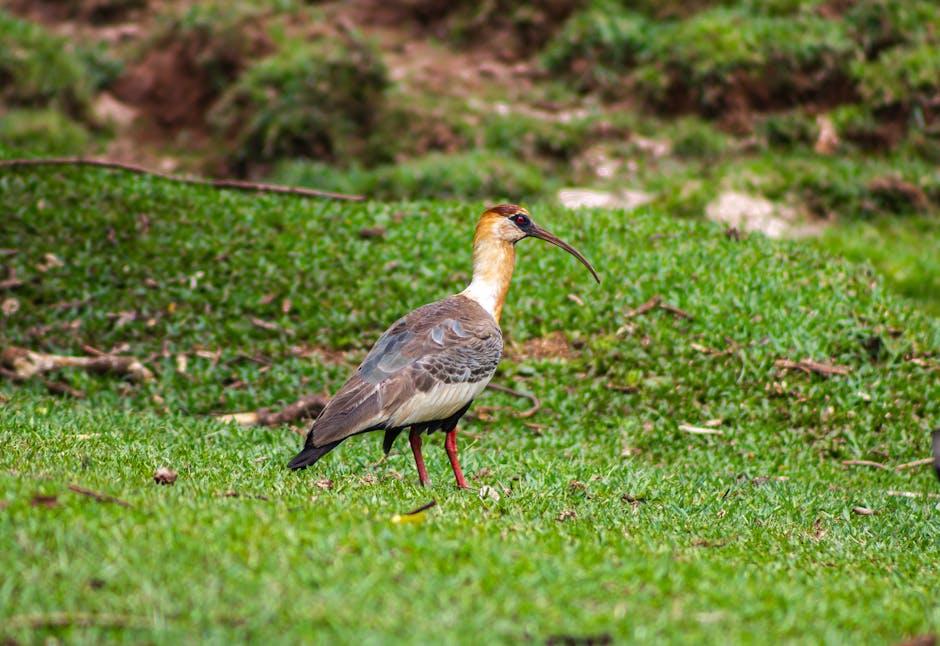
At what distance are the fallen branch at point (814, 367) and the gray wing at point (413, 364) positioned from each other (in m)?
3.66

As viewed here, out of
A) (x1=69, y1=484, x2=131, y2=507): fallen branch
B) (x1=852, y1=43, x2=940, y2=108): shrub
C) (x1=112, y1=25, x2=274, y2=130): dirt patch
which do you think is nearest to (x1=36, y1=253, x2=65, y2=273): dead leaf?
(x1=69, y1=484, x2=131, y2=507): fallen branch

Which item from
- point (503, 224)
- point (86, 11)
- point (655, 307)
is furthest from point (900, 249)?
point (86, 11)

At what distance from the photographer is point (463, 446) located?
8086mm

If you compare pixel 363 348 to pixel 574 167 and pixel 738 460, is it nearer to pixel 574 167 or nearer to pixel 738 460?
pixel 738 460

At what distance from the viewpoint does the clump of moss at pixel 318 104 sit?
1577cm

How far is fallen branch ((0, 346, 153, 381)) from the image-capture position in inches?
357

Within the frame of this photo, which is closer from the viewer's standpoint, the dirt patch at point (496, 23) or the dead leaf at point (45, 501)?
the dead leaf at point (45, 501)

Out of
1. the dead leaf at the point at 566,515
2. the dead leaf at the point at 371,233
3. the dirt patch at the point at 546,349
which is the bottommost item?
the dirt patch at the point at 546,349

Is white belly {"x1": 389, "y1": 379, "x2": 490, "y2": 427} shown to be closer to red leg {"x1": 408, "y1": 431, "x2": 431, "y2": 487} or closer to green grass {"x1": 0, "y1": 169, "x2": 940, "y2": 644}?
red leg {"x1": 408, "y1": 431, "x2": 431, "y2": 487}

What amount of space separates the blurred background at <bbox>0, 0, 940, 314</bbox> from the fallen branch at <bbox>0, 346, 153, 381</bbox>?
4.69m

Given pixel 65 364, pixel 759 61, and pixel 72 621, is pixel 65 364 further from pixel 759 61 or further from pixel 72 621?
pixel 759 61

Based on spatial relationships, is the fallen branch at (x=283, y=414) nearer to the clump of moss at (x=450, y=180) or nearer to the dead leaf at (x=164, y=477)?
the dead leaf at (x=164, y=477)

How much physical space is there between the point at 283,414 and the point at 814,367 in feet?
14.7

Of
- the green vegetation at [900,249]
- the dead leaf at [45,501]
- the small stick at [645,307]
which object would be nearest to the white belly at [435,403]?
the dead leaf at [45,501]
